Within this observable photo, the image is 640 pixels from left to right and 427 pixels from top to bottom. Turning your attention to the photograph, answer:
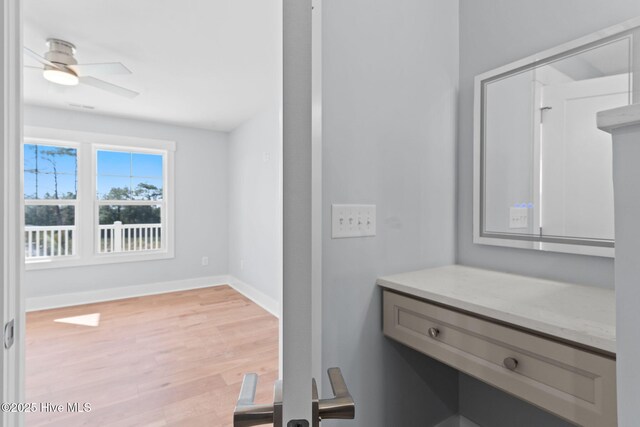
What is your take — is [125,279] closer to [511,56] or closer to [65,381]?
[65,381]

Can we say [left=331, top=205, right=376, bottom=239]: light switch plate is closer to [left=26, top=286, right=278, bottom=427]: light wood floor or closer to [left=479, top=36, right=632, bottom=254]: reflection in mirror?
[left=479, top=36, right=632, bottom=254]: reflection in mirror

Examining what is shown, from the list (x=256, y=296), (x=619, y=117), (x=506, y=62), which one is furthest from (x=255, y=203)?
→ (x=619, y=117)

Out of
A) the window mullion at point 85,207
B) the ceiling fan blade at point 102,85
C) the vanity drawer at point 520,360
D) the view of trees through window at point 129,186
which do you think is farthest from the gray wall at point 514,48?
the window mullion at point 85,207

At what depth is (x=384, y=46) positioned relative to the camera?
130cm

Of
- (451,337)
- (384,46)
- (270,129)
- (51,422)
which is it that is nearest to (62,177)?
(270,129)

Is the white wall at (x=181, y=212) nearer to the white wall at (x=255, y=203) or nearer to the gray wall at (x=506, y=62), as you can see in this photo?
the white wall at (x=255, y=203)

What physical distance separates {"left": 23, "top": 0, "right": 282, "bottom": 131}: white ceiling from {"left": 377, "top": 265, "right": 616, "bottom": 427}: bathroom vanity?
110 centimetres

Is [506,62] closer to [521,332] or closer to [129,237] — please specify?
[521,332]

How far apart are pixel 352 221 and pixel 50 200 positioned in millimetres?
4470

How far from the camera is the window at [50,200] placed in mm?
3758

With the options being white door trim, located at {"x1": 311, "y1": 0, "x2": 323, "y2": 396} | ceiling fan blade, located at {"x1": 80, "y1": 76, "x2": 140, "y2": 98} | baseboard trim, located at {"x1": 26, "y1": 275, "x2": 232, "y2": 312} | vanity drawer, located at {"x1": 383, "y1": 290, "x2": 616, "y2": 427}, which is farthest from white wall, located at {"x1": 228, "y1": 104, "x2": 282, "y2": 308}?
vanity drawer, located at {"x1": 383, "y1": 290, "x2": 616, "y2": 427}

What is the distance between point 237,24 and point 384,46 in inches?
51.1
